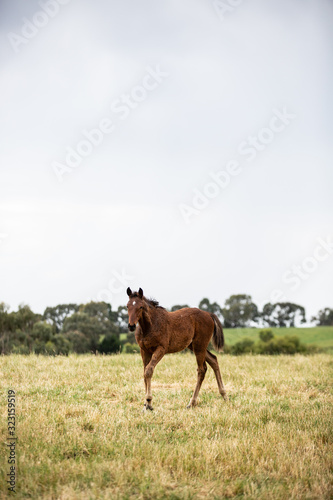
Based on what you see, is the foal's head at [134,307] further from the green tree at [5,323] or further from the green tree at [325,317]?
the green tree at [325,317]

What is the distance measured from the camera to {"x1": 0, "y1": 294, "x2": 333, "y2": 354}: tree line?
111 ft

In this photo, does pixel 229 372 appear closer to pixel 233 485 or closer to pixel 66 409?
pixel 66 409

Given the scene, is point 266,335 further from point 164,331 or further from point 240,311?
point 164,331

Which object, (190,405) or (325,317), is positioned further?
(325,317)

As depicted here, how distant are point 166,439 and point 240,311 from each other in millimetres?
56098

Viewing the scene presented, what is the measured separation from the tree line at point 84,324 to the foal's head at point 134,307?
10401 mm

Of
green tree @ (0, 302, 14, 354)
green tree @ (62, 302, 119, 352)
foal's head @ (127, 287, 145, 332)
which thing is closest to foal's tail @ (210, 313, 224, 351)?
foal's head @ (127, 287, 145, 332)

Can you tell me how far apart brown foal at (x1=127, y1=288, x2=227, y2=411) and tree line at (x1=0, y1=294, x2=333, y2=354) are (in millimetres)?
9523

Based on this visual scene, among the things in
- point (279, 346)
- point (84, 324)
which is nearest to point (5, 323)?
point (84, 324)

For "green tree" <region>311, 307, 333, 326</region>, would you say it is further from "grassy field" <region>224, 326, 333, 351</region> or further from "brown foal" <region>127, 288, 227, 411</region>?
"brown foal" <region>127, 288, 227, 411</region>

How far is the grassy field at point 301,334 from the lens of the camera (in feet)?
168

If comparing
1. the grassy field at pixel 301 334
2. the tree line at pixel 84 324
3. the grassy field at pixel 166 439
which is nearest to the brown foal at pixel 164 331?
the grassy field at pixel 166 439

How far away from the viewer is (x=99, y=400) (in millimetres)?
9688

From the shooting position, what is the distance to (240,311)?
61906mm
